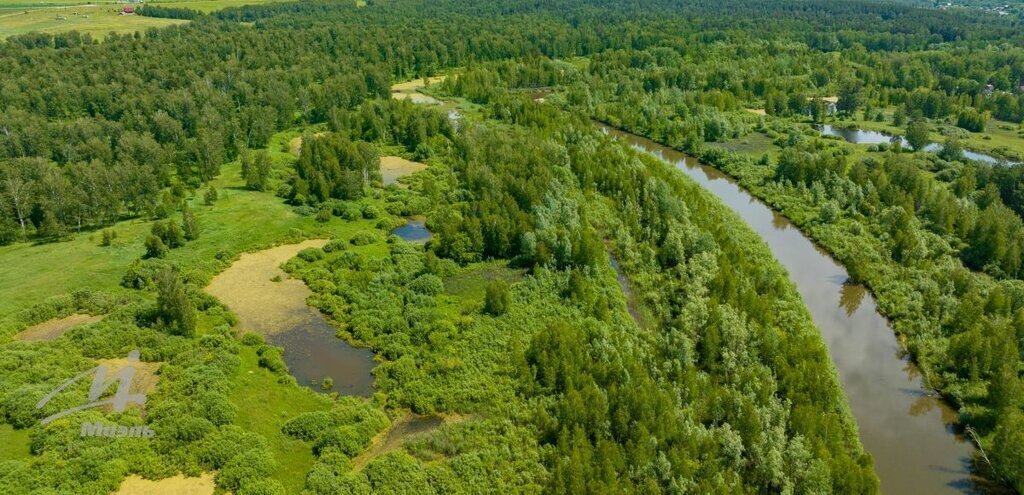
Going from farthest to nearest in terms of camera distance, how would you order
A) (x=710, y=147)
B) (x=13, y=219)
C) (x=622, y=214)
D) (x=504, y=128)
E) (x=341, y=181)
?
(x=504, y=128) < (x=710, y=147) < (x=341, y=181) < (x=622, y=214) < (x=13, y=219)

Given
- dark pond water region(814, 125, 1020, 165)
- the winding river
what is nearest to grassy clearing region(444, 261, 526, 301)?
the winding river

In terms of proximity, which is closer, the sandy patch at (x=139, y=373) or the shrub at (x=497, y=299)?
the sandy patch at (x=139, y=373)

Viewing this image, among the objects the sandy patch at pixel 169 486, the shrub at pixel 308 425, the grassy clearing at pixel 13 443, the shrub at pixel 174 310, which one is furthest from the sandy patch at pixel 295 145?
the sandy patch at pixel 169 486

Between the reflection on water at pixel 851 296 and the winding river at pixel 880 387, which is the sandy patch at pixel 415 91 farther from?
the reflection on water at pixel 851 296

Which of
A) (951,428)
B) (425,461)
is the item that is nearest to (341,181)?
(425,461)

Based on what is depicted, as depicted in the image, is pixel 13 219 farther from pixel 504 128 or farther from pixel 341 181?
pixel 504 128

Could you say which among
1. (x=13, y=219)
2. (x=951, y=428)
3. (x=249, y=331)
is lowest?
(x=951, y=428)

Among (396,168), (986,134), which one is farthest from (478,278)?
(986,134)

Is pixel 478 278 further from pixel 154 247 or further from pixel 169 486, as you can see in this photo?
pixel 154 247
